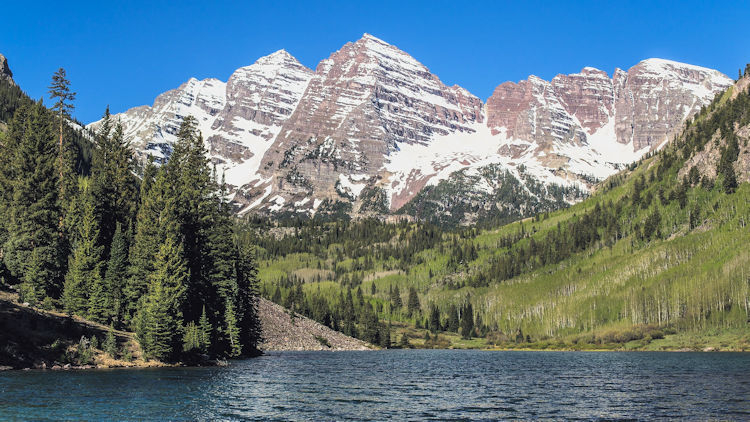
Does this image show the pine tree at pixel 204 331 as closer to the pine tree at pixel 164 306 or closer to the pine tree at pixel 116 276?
the pine tree at pixel 164 306

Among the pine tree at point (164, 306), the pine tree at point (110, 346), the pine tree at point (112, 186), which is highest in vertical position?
the pine tree at point (112, 186)

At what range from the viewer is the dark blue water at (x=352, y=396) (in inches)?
2056

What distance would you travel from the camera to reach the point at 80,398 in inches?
2128

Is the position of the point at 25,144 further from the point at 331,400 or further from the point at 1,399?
the point at 331,400

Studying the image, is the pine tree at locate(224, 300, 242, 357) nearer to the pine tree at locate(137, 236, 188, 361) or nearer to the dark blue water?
the pine tree at locate(137, 236, 188, 361)

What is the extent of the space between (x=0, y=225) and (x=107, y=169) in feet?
65.8

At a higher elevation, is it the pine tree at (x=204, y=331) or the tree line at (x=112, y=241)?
the tree line at (x=112, y=241)

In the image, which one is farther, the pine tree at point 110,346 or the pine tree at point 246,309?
the pine tree at point 246,309

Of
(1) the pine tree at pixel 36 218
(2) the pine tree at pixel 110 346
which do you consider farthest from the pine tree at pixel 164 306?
(1) the pine tree at pixel 36 218

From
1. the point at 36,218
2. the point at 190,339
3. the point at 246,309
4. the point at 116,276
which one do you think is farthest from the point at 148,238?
the point at 246,309

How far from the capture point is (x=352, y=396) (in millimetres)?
67312

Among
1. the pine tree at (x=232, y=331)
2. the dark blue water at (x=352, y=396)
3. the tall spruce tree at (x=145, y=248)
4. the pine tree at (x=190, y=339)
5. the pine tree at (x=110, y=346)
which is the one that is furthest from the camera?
the pine tree at (x=232, y=331)

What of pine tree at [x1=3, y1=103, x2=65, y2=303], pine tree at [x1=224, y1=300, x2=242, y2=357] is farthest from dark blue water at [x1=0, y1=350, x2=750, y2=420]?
pine tree at [x1=224, y1=300, x2=242, y2=357]

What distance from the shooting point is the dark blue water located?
52219mm
